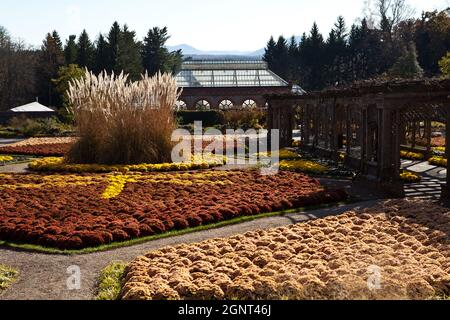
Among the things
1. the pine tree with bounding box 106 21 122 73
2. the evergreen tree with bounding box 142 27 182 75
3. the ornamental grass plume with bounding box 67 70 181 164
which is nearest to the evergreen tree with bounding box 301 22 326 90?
the evergreen tree with bounding box 142 27 182 75

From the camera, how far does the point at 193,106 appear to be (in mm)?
47875

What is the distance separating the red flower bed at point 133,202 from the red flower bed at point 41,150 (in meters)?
6.19

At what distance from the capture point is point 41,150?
75.5ft

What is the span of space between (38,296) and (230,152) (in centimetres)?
1643

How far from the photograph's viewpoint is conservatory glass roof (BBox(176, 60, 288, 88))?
49.0 metres

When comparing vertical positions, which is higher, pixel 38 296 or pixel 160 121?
pixel 160 121

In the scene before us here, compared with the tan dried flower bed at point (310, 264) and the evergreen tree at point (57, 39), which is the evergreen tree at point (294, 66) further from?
the tan dried flower bed at point (310, 264)

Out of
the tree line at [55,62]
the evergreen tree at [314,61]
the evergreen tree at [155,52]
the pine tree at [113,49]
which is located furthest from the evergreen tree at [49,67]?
the evergreen tree at [314,61]

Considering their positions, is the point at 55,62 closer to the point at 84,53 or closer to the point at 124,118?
the point at 84,53

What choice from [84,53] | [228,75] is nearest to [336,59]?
[228,75]

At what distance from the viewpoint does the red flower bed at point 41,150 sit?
2205 centimetres

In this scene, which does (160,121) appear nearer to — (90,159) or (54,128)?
(90,159)

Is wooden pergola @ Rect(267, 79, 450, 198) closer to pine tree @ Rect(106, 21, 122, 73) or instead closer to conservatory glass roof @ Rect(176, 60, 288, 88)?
conservatory glass roof @ Rect(176, 60, 288, 88)

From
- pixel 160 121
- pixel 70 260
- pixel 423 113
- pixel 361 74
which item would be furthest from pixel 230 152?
pixel 361 74
